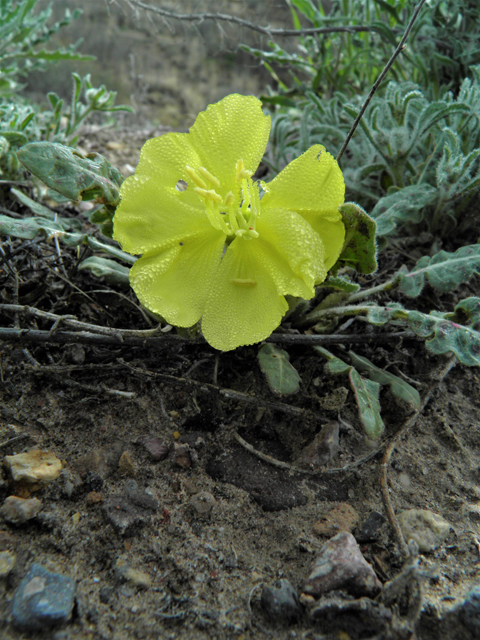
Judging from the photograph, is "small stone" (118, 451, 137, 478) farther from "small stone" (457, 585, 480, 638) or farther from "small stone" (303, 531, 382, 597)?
"small stone" (457, 585, 480, 638)

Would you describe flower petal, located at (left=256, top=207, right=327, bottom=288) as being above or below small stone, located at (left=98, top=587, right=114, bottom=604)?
above

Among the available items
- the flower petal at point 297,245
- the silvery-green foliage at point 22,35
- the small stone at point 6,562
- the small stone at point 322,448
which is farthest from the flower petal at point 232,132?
the silvery-green foliage at point 22,35

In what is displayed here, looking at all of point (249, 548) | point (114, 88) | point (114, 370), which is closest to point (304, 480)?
point (249, 548)

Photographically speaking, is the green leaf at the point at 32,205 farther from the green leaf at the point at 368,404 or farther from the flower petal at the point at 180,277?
the green leaf at the point at 368,404

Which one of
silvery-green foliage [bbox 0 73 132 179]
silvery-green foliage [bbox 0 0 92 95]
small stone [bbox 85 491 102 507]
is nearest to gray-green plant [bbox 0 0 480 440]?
silvery-green foliage [bbox 0 73 132 179]

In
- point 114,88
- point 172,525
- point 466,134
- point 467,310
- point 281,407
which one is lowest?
point 114,88

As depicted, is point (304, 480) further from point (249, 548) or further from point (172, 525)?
point (172, 525)
